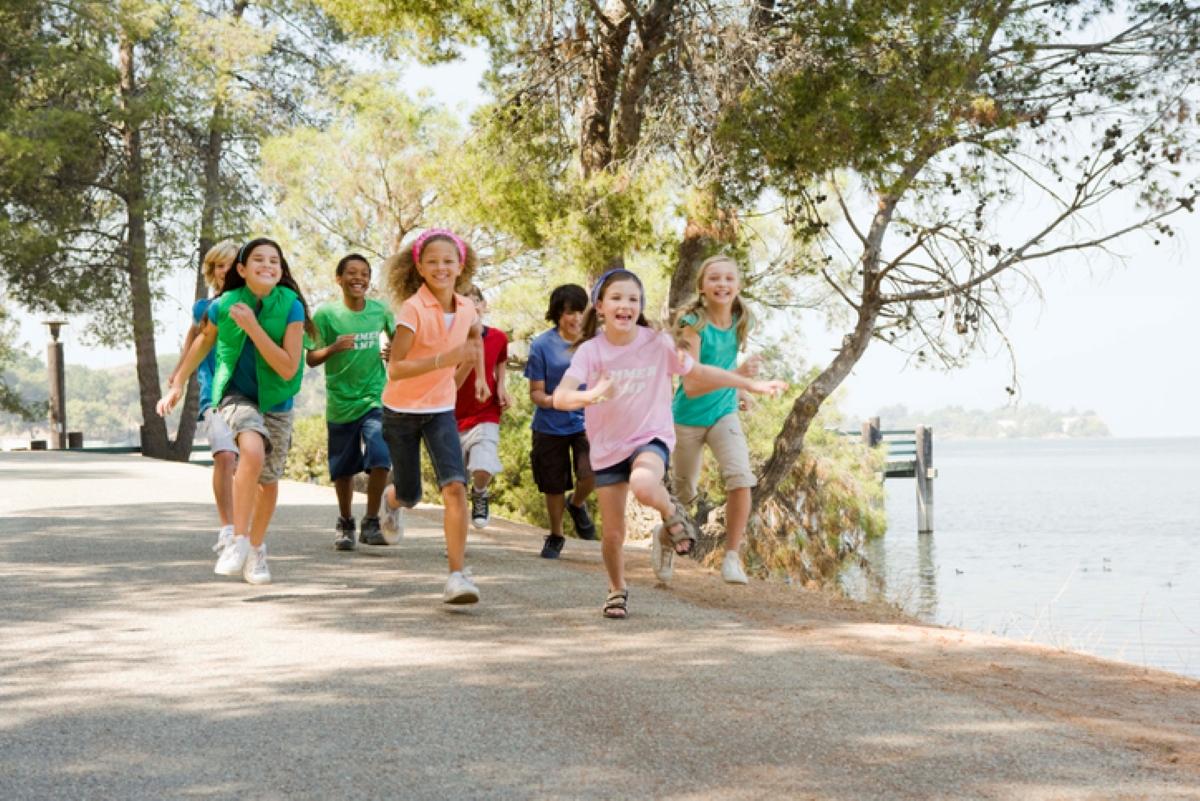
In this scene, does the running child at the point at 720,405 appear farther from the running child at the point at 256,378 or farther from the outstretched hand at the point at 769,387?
the running child at the point at 256,378

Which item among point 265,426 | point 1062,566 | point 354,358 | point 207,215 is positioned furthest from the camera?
point 1062,566

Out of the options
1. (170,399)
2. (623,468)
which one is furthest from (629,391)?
(170,399)

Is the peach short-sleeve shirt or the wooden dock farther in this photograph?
the wooden dock

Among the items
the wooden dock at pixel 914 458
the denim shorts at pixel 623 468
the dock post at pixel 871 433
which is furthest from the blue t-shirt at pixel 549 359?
the dock post at pixel 871 433

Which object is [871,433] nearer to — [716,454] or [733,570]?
[716,454]

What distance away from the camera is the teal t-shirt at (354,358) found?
8766 millimetres

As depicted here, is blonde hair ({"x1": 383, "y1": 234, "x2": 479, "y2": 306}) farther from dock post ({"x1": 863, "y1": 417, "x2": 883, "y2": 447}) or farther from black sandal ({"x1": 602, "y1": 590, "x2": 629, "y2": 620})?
dock post ({"x1": 863, "y1": 417, "x2": 883, "y2": 447})

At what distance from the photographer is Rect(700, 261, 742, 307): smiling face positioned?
291 inches

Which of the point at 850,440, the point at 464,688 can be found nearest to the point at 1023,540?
the point at 850,440

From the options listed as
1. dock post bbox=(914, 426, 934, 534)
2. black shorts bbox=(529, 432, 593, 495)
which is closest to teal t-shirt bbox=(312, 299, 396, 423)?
black shorts bbox=(529, 432, 593, 495)

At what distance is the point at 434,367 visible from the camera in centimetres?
642

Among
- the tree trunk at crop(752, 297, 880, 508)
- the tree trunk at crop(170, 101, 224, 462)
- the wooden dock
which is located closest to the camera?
the tree trunk at crop(752, 297, 880, 508)

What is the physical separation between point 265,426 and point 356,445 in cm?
166

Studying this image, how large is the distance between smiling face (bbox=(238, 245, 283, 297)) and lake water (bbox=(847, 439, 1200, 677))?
4.52 m
